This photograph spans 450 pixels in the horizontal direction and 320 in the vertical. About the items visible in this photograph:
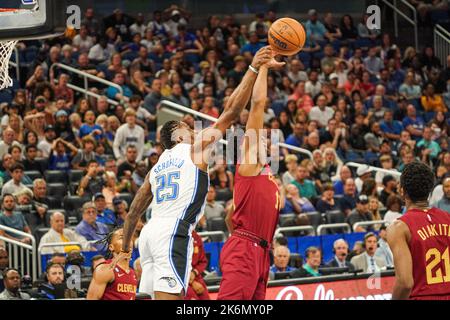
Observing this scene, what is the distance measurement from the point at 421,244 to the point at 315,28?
13955 millimetres

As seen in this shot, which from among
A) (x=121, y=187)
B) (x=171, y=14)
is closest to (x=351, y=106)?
(x=171, y=14)

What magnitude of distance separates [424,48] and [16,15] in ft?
44.0

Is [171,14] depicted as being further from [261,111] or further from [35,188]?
[261,111]

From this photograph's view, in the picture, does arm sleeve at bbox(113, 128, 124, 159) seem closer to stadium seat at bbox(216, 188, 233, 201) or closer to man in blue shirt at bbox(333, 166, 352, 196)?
stadium seat at bbox(216, 188, 233, 201)

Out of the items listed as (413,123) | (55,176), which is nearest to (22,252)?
(55,176)

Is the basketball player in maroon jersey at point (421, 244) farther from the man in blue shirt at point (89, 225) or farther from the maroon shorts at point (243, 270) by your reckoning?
the man in blue shirt at point (89, 225)

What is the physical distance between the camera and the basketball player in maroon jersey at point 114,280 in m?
8.62

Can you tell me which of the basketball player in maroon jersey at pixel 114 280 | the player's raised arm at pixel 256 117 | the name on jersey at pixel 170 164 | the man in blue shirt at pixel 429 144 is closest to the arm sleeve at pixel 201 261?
the basketball player in maroon jersey at pixel 114 280

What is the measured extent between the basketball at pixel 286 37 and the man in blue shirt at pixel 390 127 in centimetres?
946

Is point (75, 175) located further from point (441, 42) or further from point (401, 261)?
point (441, 42)

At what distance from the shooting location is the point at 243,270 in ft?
25.0

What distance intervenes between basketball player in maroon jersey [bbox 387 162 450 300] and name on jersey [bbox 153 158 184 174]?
1.99m

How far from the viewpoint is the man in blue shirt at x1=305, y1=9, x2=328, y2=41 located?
1977cm

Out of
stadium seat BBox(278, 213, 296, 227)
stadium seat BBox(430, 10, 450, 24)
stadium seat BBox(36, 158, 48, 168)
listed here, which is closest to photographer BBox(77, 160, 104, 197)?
stadium seat BBox(36, 158, 48, 168)
